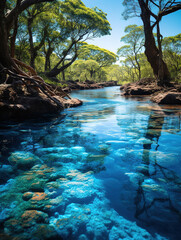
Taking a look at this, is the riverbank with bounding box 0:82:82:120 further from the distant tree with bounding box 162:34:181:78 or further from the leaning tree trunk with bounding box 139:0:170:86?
the distant tree with bounding box 162:34:181:78

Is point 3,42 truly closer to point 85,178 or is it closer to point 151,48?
point 85,178

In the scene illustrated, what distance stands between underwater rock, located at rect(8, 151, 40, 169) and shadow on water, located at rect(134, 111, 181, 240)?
1731 millimetres

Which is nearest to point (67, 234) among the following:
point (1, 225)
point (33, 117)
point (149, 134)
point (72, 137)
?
point (1, 225)

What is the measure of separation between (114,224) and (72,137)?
262 centimetres

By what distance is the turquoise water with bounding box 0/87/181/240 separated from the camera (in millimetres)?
1444

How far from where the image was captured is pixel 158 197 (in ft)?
5.99

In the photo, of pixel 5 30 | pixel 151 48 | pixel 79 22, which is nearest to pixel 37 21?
pixel 79 22

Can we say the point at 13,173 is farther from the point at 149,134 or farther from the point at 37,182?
the point at 149,134

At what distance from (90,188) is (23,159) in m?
1.38

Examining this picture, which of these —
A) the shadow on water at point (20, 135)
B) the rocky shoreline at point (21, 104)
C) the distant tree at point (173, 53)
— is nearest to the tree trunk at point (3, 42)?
the rocky shoreline at point (21, 104)

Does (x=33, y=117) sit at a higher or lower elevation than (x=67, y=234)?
higher

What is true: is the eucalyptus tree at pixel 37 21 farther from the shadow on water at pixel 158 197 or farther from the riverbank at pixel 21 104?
A: the shadow on water at pixel 158 197

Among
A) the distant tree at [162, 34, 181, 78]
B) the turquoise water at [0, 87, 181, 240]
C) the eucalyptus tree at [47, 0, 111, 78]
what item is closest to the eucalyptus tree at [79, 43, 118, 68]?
the distant tree at [162, 34, 181, 78]

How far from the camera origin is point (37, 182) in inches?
81.5
